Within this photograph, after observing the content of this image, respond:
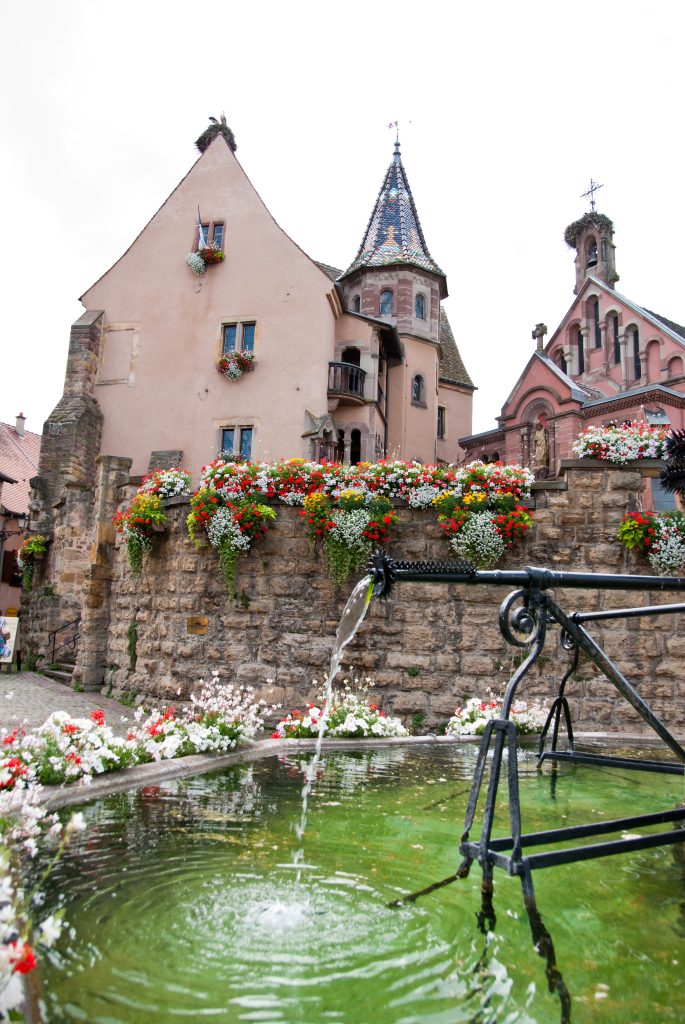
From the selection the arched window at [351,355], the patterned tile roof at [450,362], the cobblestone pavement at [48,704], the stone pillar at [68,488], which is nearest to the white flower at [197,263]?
the stone pillar at [68,488]

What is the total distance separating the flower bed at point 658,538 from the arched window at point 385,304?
2292cm

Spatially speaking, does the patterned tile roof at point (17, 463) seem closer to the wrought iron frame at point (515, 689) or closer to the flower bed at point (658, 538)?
the flower bed at point (658, 538)

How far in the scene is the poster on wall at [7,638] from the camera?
1933 centimetres

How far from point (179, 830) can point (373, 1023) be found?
1.98 metres

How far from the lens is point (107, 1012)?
7.13ft

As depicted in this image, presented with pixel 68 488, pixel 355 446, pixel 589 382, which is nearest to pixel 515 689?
pixel 68 488

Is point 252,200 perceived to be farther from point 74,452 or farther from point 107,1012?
point 107,1012

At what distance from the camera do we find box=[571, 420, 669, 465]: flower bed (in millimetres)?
10117

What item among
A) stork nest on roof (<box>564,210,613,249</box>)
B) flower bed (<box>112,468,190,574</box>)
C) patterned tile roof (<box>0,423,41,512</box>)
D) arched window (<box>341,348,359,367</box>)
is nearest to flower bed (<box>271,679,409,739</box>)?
flower bed (<box>112,468,190,574</box>)

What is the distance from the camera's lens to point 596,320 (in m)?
40.7

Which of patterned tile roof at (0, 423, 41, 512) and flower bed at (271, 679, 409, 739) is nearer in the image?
flower bed at (271, 679, 409, 739)

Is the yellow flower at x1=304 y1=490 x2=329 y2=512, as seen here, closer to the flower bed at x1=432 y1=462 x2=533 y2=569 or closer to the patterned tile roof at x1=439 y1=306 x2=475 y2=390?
the flower bed at x1=432 y1=462 x2=533 y2=569

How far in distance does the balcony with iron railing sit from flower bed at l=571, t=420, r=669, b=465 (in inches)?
604

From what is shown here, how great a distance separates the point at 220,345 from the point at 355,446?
5913 millimetres
